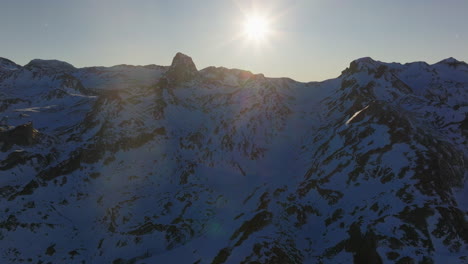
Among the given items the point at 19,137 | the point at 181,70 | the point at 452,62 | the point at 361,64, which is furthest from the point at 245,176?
the point at 452,62

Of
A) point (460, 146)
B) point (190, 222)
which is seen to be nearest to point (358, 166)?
point (460, 146)

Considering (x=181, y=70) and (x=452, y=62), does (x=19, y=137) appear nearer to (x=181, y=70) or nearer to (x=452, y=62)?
(x=181, y=70)

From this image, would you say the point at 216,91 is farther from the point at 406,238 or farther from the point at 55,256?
the point at 406,238

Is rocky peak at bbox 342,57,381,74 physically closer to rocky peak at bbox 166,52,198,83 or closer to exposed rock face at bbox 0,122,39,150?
rocky peak at bbox 166,52,198,83

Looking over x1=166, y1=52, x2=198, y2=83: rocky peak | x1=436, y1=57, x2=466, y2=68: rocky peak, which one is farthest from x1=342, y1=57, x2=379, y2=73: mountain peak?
x1=166, y1=52, x2=198, y2=83: rocky peak

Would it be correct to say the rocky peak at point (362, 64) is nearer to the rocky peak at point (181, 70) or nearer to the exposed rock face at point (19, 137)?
the rocky peak at point (181, 70)

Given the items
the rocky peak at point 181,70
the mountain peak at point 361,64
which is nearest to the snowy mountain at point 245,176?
the mountain peak at point 361,64
